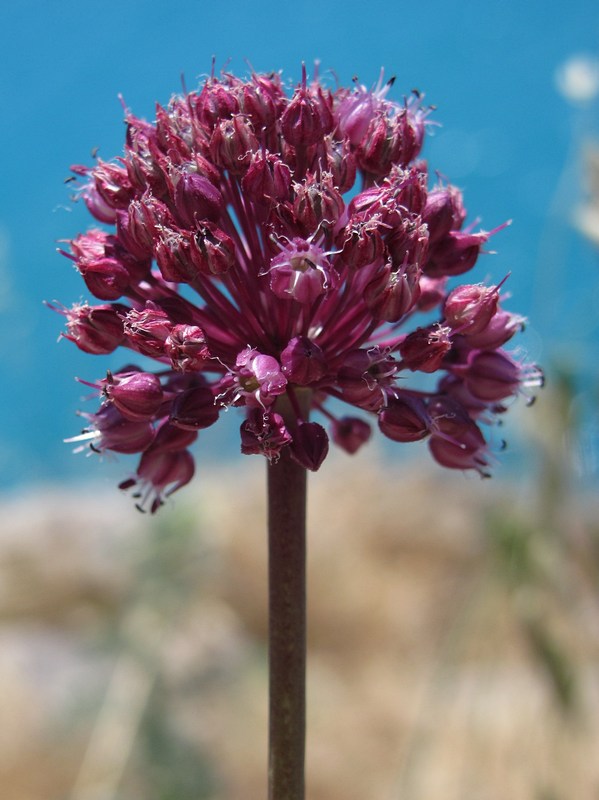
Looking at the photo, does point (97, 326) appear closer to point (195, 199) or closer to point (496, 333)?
point (195, 199)

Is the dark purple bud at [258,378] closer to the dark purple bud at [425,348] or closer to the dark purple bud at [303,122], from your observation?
the dark purple bud at [425,348]

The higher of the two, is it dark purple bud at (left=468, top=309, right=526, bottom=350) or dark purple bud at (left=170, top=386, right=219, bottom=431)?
dark purple bud at (left=170, top=386, right=219, bottom=431)

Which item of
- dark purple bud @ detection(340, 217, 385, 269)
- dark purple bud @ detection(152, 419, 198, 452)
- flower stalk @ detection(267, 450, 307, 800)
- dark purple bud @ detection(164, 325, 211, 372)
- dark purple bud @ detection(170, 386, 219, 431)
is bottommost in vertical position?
flower stalk @ detection(267, 450, 307, 800)

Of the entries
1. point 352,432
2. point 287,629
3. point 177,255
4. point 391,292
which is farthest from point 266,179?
point 287,629

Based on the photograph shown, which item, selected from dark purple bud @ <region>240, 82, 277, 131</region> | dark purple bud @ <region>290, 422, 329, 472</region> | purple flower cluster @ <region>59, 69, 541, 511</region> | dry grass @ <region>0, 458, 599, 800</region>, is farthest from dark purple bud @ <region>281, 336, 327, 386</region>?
dry grass @ <region>0, 458, 599, 800</region>

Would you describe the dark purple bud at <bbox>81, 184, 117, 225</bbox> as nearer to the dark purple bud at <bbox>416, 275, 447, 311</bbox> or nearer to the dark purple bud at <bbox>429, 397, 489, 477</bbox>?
the dark purple bud at <bbox>416, 275, 447, 311</bbox>

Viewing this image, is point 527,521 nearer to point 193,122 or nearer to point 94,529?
point 193,122
